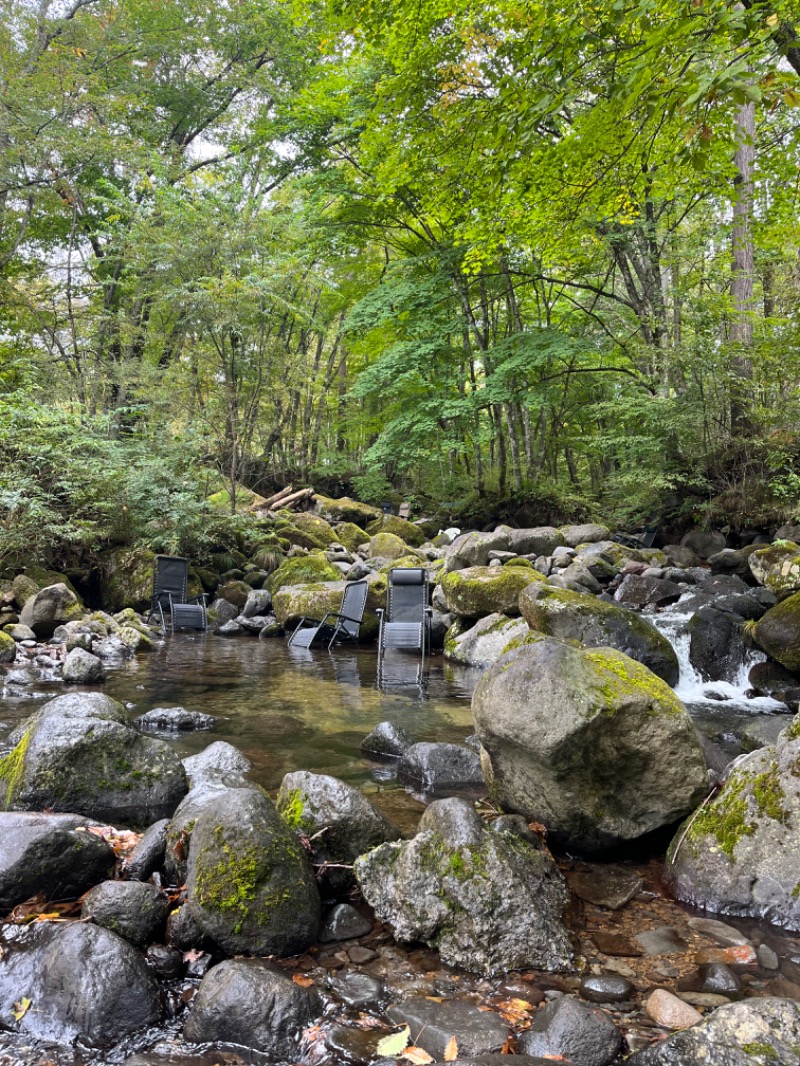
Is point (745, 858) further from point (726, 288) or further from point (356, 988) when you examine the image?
point (726, 288)

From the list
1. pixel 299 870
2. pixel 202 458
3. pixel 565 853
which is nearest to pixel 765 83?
pixel 565 853

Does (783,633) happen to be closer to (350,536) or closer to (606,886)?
(606,886)

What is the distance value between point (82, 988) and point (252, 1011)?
62 centimetres

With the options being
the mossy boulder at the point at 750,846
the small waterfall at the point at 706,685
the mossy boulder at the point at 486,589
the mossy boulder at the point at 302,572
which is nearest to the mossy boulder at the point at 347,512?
the mossy boulder at the point at 302,572

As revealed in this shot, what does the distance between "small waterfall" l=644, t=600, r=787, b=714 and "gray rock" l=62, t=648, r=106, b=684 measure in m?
6.54

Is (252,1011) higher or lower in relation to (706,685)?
A: higher

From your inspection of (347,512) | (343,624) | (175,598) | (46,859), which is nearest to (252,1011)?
(46,859)

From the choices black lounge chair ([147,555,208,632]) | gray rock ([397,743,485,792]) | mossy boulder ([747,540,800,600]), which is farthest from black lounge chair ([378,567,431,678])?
gray rock ([397,743,485,792])

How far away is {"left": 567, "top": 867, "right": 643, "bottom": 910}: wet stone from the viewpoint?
10.4ft

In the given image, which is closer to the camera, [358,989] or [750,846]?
[358,989]

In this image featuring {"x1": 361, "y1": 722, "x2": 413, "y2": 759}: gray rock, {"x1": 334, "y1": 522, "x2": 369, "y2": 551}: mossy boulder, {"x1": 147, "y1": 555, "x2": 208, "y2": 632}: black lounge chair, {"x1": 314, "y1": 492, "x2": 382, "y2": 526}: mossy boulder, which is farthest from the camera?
{"x1": 314, "y1": 492, "x2": 382, "y2": 526}: mossy boulder

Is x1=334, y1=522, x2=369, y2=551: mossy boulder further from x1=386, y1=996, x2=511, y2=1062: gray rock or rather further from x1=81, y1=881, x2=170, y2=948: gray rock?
x1=386, y1=996, x2=511, y2=1062: gray rock

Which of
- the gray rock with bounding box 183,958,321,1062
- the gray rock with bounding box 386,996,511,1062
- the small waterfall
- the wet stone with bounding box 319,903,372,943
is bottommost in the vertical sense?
the small waterfall

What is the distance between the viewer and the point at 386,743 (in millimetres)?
5355
